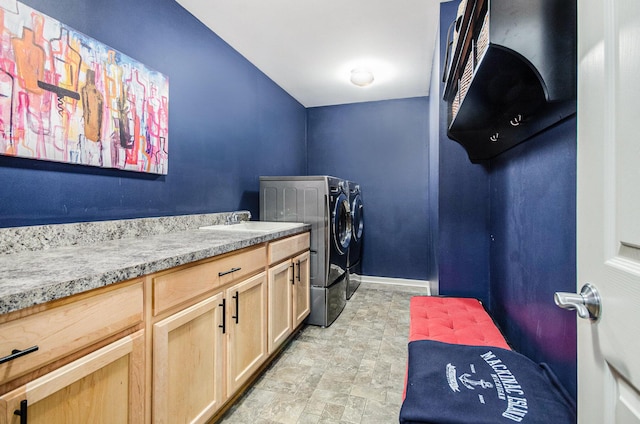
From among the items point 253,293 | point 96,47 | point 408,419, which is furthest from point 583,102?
point 96,47

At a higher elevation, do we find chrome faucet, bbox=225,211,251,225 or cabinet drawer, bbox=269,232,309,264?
chrome faucet, bbox=225,211,251,225

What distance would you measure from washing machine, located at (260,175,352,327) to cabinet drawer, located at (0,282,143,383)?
1766 mm

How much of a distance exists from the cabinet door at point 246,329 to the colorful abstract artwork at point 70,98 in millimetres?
957

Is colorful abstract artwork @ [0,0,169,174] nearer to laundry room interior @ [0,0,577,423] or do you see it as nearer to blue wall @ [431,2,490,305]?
laundry room interior @ [0,0,577,423]

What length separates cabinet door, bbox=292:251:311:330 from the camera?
2387 mm

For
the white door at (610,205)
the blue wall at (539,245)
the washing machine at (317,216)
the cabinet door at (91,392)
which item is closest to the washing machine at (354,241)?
the washing machine at (317,216)

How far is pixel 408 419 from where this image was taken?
0.90 metres

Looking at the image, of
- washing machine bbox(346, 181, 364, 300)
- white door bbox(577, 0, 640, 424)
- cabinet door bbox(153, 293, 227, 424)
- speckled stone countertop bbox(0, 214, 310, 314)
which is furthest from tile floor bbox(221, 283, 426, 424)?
white door bbox(577, 0, 640, 424)

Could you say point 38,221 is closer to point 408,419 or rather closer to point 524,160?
point 408,419

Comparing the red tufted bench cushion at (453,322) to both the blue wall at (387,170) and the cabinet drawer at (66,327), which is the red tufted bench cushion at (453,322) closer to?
the cabinet drawer at (66,327)

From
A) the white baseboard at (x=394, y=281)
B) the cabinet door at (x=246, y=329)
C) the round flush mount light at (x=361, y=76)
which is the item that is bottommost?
the white baseboard at (x=394, y=281)

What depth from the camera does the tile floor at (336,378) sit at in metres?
1.61

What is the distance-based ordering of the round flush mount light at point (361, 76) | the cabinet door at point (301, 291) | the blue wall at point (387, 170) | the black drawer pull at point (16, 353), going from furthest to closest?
the blue wall at point (387, 170)
the round flush mount light at point (361, 76)
the cabinet door at point (301, 291)
the black drawer pull at point (16, 353)

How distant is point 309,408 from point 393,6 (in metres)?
2.62
